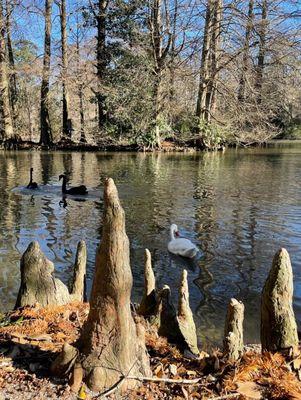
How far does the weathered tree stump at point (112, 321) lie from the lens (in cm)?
300

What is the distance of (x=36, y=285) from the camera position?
462cm

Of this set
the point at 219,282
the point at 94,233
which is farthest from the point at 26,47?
the point at 219,282

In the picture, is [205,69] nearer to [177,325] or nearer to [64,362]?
[177,325]

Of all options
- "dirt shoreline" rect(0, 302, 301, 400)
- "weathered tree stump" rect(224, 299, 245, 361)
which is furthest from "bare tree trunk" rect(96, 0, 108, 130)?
"weathered tree stump" rect(224, 299, 245, 361)

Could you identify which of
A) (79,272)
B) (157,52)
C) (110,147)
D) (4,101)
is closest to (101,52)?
(157,52)

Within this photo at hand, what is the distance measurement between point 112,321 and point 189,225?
25.5 feet

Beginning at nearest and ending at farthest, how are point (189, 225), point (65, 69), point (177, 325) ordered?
1. point (177, 325)
2. point (189, 225)
3. point (65, 69)

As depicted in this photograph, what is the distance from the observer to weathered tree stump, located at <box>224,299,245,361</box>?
3254 mm

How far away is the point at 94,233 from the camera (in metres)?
9.98

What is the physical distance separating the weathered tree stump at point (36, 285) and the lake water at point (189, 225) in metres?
1.65

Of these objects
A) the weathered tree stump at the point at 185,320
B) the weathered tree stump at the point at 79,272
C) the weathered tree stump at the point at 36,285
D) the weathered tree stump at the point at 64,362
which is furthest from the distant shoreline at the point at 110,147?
the weathered tree stump at the point at 64,362

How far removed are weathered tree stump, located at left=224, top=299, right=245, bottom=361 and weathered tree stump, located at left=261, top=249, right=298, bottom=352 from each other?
26 centimetres

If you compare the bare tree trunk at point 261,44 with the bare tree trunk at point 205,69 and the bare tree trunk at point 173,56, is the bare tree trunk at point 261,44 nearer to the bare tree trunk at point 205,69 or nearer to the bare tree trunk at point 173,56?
the bare tree trunk at point 205,69

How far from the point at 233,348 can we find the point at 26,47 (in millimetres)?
52633
